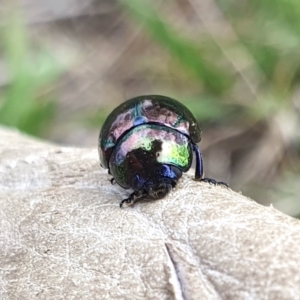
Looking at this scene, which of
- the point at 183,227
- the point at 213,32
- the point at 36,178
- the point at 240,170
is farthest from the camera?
the point at 213,32

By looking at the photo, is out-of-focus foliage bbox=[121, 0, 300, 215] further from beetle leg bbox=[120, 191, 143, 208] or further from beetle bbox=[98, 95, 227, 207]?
beetle leg bbox=[120, 191, 143, 208]

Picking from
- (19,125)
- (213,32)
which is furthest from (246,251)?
(213,32)

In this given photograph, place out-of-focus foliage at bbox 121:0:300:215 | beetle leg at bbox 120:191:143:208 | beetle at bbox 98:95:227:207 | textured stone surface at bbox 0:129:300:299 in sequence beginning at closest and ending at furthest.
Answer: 1. textured stone surface at bbox 0:129:300:299
2. beetle leg at bbox 120:191:143:208
3. beetle at bbox 98:95:227:207
4. out-of-focus foliage at bbox 121:0:300:215

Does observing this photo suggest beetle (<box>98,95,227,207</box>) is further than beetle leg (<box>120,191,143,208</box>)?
Yes

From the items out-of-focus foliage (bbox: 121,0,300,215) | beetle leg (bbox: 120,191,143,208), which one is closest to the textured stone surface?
beetle leg (bbox: 120,191,143,208)

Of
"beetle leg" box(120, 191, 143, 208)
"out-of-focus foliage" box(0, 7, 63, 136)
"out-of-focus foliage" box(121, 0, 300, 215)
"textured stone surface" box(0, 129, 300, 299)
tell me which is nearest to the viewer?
"textured stone surface" box(0, 129, 300, 299)

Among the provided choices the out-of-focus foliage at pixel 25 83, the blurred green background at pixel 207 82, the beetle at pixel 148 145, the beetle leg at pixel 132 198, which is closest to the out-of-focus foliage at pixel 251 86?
the blurred green background at pixel 207 82

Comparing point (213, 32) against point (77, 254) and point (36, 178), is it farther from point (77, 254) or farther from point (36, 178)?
point (77, 254)

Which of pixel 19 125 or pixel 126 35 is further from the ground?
pixel 126 35
